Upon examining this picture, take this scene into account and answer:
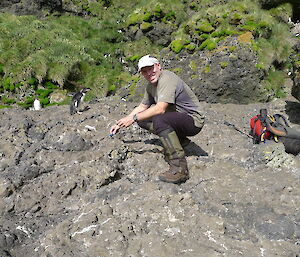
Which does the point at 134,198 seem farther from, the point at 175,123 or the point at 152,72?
the point at 152,72

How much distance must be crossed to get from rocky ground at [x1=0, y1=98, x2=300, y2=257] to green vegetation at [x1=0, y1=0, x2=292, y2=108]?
7.19m

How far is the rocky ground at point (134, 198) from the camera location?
3.76m

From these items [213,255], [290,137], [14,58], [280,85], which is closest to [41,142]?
[213,255]

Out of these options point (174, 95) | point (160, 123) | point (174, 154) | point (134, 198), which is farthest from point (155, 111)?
point (134, 198)

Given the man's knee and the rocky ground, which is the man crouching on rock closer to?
the man's knee

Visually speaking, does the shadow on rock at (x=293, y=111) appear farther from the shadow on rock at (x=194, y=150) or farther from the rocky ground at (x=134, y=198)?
the shadow on rock at (x=194, y=150)

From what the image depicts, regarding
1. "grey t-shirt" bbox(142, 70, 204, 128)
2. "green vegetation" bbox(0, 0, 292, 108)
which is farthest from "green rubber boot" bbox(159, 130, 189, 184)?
"green vegetation" bbox(0, 0, 292, 108)

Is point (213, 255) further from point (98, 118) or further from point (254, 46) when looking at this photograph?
point (254, 46)

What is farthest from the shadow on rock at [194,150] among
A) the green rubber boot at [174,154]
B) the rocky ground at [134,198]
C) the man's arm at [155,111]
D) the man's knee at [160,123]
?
the man's arm at [155,111]

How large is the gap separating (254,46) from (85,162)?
974 centimetres

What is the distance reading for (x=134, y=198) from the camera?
4.68 meters

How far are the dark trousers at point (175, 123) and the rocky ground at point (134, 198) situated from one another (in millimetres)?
666

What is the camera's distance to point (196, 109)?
578cm

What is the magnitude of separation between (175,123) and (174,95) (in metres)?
0.52
